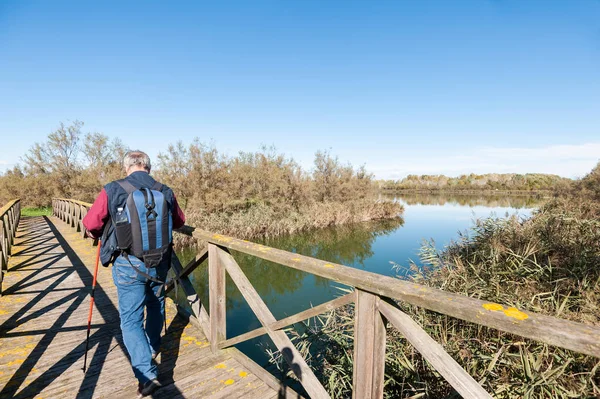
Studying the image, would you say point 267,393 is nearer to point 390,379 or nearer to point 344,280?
point 344,280

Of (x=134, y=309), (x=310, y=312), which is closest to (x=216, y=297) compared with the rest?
(x=134, y=309)

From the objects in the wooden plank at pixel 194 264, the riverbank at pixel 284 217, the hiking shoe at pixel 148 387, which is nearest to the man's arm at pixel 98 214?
the wooden plank at pixel 194 264

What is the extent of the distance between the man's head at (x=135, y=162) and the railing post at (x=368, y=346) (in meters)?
1.98

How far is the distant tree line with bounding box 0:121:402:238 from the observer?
1539cm

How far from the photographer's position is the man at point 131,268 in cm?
221

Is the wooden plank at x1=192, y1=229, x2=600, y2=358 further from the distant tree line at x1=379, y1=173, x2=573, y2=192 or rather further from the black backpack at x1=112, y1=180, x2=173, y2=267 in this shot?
the distant tree line at x1=379, y1=173, x2=573, y2=192

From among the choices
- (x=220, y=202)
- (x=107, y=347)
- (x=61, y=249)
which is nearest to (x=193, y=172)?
(x=220, y=202)

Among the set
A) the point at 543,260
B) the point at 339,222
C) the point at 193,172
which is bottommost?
the point at 339,222

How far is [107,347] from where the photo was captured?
3.10 m

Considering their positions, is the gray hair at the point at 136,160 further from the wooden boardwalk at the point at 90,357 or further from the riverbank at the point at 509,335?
the riverbank at the point at 509,335

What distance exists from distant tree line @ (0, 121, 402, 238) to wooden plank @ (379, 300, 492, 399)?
1373 centimetres

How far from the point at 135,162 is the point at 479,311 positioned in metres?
2.54

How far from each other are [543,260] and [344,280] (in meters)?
5.36

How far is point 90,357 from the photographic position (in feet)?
9.61
